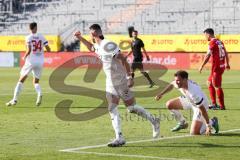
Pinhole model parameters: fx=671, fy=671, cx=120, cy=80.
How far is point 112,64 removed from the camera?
37.9ft

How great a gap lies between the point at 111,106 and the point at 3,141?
2.04m

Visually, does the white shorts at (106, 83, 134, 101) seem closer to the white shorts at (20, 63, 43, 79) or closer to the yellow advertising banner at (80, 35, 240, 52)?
the white shorts at (20, 63, 43, 79)

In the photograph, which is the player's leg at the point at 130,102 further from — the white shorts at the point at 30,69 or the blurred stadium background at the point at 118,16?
the blurred stadium background at the point at 118,16

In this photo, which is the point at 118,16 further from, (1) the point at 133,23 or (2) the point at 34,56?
(2) the point at 34,56

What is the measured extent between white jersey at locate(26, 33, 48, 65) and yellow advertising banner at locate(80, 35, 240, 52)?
85.9 feet

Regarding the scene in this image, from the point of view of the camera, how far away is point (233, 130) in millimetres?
13414

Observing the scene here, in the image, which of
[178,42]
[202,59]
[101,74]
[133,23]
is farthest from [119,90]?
[133,23]

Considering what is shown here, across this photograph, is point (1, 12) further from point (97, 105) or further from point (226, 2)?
point (97, 105)

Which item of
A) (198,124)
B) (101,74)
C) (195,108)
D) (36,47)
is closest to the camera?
(198,124)

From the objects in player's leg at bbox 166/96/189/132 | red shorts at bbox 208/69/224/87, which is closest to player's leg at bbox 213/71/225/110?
red shorts at bbox 208/69/224/87

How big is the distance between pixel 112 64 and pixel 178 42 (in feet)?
115

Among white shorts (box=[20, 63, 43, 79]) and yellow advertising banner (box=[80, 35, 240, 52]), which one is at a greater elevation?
white shorts (box=[20, 63, 43, 79])

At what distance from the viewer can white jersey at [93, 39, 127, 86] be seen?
11492 millimetres

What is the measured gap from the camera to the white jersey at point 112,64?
37.7 feet
